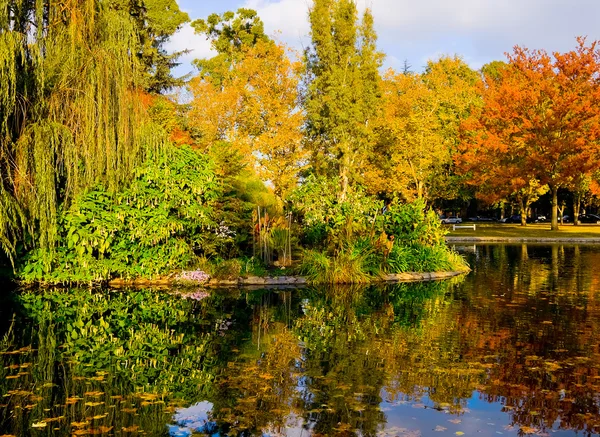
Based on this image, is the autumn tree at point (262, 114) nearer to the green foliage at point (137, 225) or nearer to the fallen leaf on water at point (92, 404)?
the green foliage at point (137, 225)

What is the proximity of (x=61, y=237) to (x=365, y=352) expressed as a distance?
31.9 ft

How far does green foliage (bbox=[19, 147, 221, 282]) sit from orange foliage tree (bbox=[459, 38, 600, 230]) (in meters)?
29.4

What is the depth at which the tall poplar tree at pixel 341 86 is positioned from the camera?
4406cm

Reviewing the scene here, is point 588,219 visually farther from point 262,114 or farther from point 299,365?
point 299,365

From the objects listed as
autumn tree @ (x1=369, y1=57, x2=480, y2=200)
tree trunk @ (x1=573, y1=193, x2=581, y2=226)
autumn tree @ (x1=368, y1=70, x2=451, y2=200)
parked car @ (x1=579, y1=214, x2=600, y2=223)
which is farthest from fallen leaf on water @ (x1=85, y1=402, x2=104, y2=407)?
parked car @ (x1=579, y1=214, x2=600, y2=223)

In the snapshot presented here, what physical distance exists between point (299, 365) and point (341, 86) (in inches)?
1480

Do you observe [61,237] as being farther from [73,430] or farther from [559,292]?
[559,292]

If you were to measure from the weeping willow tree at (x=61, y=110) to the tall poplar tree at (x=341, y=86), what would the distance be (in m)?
28.7

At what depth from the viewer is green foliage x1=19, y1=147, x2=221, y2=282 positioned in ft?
51.2

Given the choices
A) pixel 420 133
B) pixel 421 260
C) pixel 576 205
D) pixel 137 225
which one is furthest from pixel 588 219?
pixel 137 225

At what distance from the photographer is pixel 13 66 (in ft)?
42.2

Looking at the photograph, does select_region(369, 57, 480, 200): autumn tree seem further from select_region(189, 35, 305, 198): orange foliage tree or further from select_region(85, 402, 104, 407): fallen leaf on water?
select_region(85, 402, 104, 407): fallen leaf on water

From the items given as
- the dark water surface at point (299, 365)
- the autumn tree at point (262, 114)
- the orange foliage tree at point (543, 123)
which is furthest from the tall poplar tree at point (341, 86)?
the dark water surface at point (299, 365)

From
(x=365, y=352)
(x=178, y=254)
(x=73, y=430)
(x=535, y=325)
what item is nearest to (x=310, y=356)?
(x=365, y=352)
